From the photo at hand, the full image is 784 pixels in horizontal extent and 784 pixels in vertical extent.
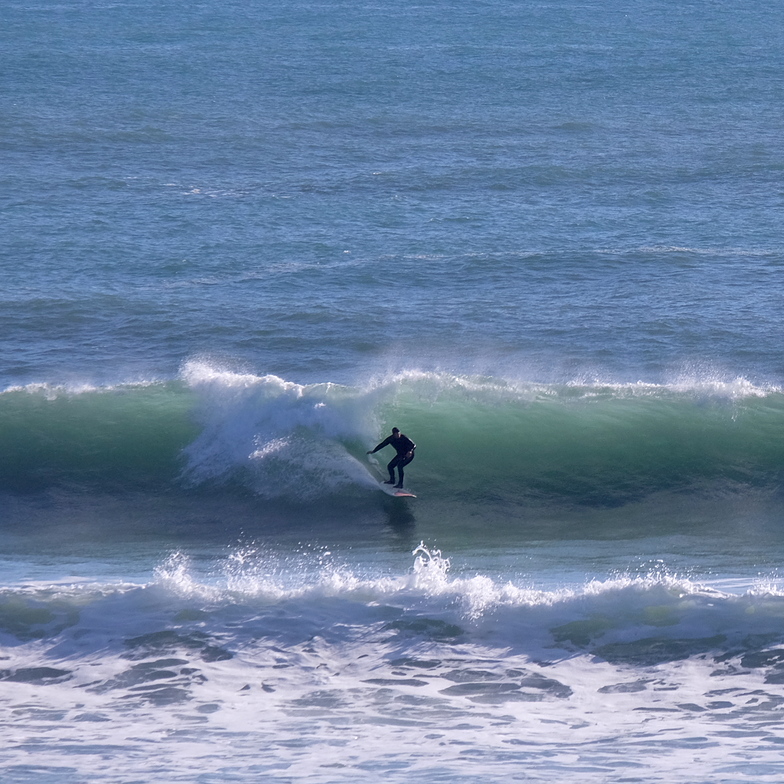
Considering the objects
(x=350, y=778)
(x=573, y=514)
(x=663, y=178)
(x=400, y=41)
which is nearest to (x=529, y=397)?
(x=573, y=514)

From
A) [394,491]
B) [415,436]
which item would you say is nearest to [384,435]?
[415,436]

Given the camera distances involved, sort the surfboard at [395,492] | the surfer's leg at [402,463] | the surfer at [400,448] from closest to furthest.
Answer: the surfer at [400,448]
the surfer's leg at [402,463]
the surfboard at [395,492]

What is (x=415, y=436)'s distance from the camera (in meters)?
18.5

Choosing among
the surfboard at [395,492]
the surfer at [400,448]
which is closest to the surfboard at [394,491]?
the surfboard at [395,492]

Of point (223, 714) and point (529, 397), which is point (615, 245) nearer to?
point (529, 397)

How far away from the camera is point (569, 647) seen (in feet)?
39.7

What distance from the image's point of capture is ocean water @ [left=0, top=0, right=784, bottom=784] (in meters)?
10.9

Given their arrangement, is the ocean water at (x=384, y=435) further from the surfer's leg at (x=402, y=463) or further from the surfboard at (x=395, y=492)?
the surfer's leg at (x=402, y=463)

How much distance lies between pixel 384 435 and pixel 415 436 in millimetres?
567

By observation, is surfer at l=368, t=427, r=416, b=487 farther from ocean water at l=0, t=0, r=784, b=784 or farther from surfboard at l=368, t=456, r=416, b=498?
ocean water at l=0, t=0, r=784, b=784

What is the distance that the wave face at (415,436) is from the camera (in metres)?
17.3

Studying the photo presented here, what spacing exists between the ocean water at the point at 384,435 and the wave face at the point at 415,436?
64 millimetres

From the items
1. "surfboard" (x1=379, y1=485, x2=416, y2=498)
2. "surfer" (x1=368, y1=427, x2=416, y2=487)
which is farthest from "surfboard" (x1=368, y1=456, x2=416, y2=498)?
"surfer" (x1=368, y1=427, x2=416, y2=487)

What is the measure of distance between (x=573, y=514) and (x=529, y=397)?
11.7 ft
